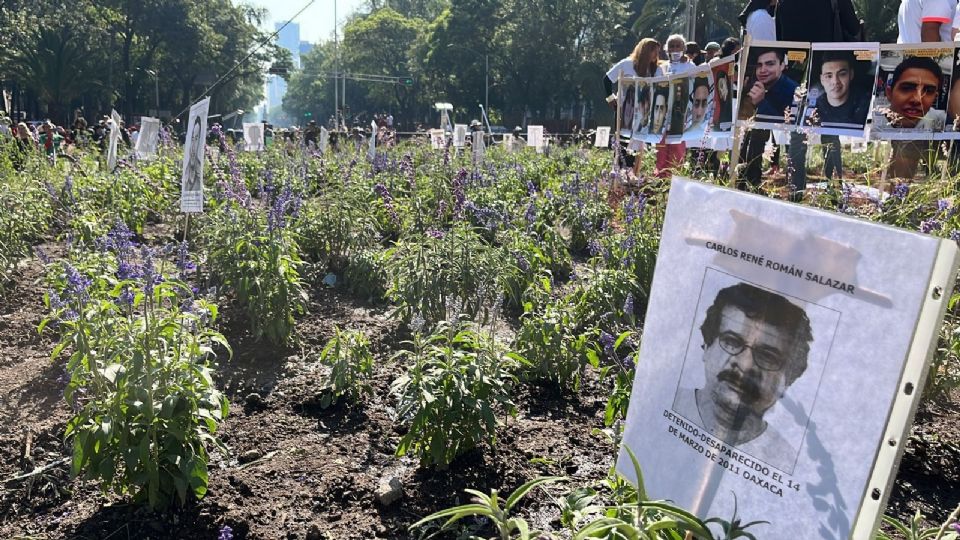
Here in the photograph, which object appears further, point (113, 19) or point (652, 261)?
point (113, 19)

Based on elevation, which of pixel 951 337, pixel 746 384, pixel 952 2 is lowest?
pixel 951 337

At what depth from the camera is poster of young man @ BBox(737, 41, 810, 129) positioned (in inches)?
224

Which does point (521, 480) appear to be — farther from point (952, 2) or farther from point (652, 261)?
point (952, 2)

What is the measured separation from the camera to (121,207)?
23.7 feet

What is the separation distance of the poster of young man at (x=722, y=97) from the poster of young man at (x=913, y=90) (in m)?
1.30

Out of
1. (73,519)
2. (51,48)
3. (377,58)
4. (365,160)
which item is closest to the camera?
(73,519)

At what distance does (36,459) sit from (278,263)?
171 cm

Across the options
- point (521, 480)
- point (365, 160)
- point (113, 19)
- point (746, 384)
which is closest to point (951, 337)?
point (521, 480)

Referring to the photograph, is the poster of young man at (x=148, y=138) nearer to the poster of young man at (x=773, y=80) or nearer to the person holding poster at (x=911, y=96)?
the poster of young man at (x=773, y=80)

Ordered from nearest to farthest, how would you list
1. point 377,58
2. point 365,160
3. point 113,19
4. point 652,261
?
point 652,261
point 365,160
point 113,19
point 377,58

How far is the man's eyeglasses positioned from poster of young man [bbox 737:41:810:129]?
4.68 metres

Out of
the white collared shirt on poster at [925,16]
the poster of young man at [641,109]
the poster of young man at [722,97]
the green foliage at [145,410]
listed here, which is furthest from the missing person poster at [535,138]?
the green foliage at [145,410]

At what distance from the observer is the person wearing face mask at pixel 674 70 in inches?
304

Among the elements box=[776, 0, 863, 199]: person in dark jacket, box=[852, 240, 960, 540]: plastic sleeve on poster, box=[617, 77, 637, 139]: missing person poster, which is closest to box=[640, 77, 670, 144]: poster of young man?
box=[617, 77, 637, 139]: missing person poster
